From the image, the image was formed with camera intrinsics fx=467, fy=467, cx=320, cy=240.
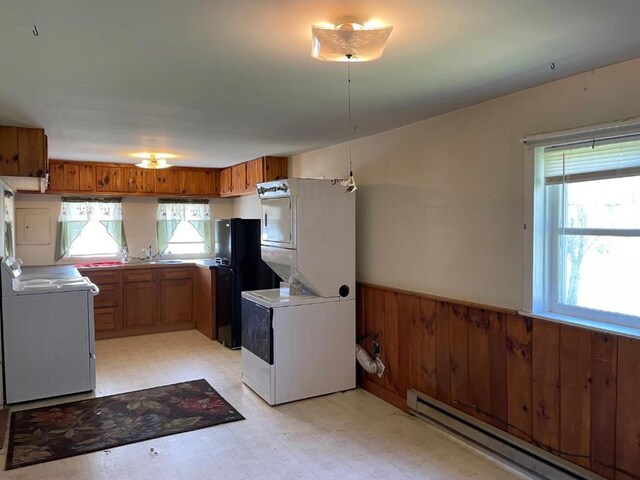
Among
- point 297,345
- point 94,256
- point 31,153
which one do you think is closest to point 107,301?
point 94,256

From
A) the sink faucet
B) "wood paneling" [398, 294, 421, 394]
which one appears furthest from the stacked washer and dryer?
the sink faucet

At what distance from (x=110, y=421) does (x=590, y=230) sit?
3345 mm

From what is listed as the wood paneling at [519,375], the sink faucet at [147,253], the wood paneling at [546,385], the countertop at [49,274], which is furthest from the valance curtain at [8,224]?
the wood paneling at [546,385]

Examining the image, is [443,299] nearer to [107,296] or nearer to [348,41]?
[348,41]

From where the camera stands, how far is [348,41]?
1.73 m

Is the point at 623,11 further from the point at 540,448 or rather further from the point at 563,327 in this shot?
the point at 540,448

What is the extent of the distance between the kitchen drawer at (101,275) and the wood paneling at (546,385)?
16.2ft

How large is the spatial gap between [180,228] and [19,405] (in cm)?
345

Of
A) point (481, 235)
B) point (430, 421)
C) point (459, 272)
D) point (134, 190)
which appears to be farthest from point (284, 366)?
point (134, 190)

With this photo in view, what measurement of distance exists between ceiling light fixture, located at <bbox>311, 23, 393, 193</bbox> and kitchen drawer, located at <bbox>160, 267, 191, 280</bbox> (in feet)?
15.9

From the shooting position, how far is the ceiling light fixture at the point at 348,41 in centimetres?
170

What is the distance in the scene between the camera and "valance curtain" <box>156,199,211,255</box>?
661 cm

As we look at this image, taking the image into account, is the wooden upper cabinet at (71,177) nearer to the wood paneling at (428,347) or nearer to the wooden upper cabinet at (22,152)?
the wooden upper cabinet at (22,152)

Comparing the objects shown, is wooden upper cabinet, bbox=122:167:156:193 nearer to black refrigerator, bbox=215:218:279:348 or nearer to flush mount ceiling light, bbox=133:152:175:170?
flush mount ceiling light, bbox=133:152:175:170
